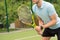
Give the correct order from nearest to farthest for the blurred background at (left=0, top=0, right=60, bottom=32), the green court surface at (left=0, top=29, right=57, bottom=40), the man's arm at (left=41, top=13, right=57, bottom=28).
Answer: the man's arm at (left=41, top=13, right=57, bottom=28)
the green court surface at (left=0, top=29, right=57, bottom=40)
the blurred background at (left=0, top=0, right=60, bottom=32)

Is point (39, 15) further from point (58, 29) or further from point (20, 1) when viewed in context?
point (20, 1)

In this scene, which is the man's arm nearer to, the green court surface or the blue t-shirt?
the blue t-shirt

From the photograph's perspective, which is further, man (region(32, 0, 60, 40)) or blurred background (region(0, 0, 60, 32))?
blurred background (region(0, 0, 60, 32))

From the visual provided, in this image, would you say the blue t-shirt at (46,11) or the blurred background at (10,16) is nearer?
the blue t-shirt at (46,11)

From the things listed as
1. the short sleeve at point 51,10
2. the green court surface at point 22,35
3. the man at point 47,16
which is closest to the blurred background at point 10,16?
the green court surface at point 22,35

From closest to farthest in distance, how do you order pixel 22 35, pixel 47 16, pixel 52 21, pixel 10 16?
1. pixel 52 21
2. pixel 47 16
3. pixel 22 35
4. pixel 10 16

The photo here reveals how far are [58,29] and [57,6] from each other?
8.06 metres

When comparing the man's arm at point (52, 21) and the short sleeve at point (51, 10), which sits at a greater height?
the short sleeve at point (51, 10)

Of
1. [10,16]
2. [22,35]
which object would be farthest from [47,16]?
[10,16]

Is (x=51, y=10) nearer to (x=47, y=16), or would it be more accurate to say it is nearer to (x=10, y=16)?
(x=47, y=16)

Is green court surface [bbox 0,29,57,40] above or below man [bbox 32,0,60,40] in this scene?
below

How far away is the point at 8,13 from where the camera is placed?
11188mm

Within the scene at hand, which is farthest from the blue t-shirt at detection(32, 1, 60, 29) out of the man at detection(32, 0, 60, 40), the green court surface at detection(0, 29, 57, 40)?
the green court surface at detection(0, 29, 57, 40)

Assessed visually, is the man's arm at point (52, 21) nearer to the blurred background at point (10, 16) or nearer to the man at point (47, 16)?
the man at point (47, 16)
